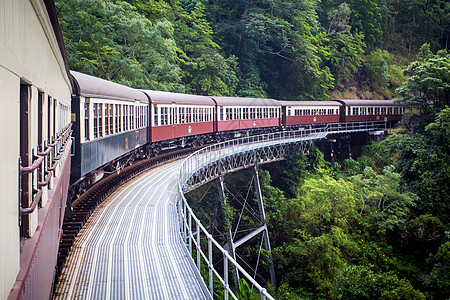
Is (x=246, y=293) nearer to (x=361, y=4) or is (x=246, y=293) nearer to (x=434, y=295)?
(x=434, y=295)

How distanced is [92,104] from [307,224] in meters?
14.3

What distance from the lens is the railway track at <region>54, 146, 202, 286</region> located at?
7.41 meters

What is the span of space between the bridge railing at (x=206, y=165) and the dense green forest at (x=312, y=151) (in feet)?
6.74

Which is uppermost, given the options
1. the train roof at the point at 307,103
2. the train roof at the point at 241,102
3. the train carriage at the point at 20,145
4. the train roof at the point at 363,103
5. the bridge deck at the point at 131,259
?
the train roof at the point at 363,103

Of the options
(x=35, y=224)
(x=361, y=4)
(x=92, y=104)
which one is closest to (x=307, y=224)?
(x=92, y=104)

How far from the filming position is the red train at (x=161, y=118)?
9594 millimetres

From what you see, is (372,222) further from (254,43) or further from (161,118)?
(254,43)

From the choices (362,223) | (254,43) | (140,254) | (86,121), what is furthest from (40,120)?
(254,43)

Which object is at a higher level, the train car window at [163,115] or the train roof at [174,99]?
the train roof at [174,99]

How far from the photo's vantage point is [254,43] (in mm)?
42562

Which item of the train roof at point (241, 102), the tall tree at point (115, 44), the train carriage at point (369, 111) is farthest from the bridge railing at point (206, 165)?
the tall tree at point (115, 44)

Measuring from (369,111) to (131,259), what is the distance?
34.3m

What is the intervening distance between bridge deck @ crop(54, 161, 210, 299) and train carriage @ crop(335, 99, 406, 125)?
27.6m

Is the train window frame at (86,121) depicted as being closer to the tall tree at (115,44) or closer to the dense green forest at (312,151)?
the dense green forest at (312,151)
